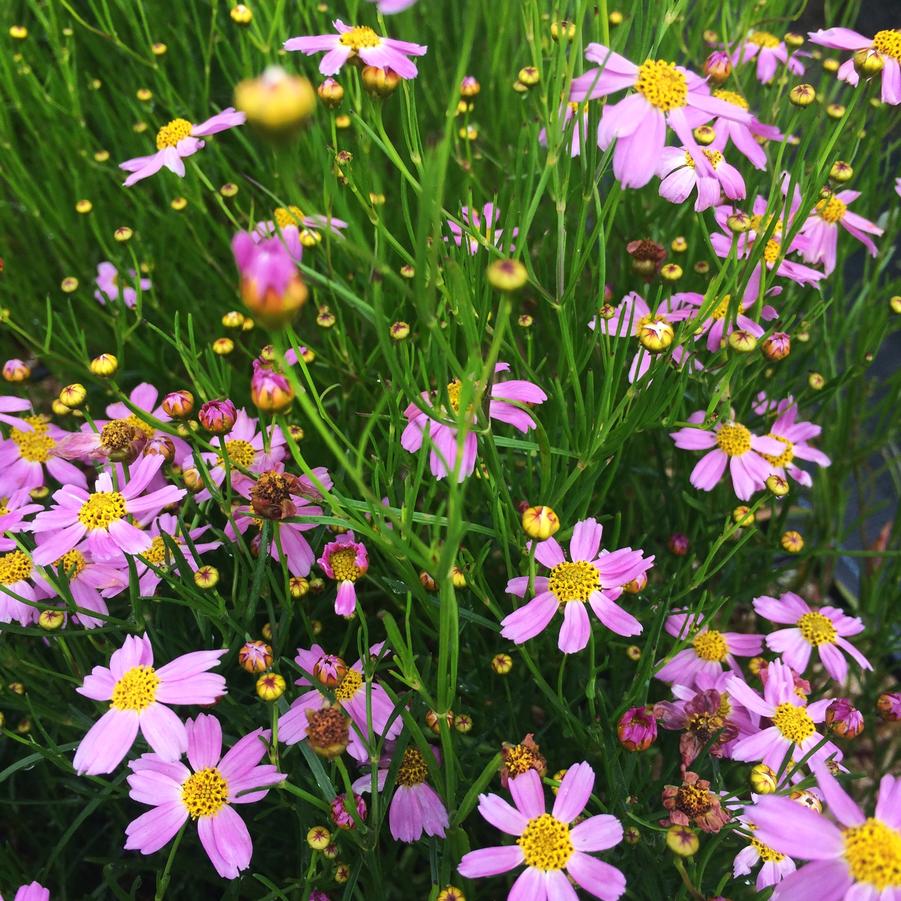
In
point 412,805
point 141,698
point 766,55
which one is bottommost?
point 412,805

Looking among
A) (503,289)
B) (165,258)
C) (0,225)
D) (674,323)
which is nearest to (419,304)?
(503,289)

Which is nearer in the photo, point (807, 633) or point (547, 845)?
point (547, 845)

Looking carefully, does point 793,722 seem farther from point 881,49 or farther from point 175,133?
point 175,133

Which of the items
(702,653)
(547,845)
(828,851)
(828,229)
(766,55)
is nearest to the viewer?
(828,851)

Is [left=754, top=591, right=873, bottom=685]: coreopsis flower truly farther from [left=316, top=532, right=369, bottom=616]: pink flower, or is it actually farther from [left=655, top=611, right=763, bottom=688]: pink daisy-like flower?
[left=316, top=532, right=369, bottom=616]: pink flower

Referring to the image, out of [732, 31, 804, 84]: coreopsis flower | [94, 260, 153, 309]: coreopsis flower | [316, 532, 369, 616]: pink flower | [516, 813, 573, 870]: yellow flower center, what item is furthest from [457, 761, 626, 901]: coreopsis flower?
[732, 31, 804, 84]: coreopsis flower

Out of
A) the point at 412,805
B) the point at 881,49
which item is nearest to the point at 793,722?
the point at 412,805

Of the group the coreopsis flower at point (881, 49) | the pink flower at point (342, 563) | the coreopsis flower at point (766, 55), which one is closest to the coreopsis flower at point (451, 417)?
the pink flower at point (342, 563)
